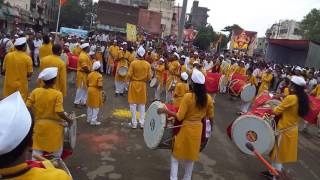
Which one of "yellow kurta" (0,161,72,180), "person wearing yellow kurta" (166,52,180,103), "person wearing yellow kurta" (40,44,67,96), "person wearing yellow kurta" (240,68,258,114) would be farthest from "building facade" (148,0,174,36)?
"yellow kurta" (0,161,72,180)

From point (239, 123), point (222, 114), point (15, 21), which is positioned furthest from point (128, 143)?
point (15, 21)

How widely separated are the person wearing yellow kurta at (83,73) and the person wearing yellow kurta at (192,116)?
613cm

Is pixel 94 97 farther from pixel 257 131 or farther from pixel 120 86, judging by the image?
pixel 120 86

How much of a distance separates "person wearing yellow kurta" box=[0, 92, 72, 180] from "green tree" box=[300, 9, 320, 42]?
80085mm

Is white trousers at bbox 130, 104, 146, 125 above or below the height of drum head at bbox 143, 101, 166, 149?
below

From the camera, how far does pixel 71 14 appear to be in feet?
283

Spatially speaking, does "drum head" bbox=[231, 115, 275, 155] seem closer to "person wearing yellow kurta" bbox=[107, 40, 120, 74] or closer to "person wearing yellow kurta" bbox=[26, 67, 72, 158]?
"person wearing yellow kurta" bbox=[26, 67, 72, 158]

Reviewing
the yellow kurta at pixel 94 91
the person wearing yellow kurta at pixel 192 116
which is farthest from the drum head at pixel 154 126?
the yellow kurta at pixel 94 91

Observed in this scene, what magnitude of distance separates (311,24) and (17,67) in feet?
268

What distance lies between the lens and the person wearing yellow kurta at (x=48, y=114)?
240 inches

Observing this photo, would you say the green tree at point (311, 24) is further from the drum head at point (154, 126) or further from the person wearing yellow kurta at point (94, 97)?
the drum head at point (154, 126)

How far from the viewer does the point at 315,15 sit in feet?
276

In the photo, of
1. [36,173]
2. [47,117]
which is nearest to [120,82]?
[47,117]

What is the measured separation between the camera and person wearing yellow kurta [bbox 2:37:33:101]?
866cm
